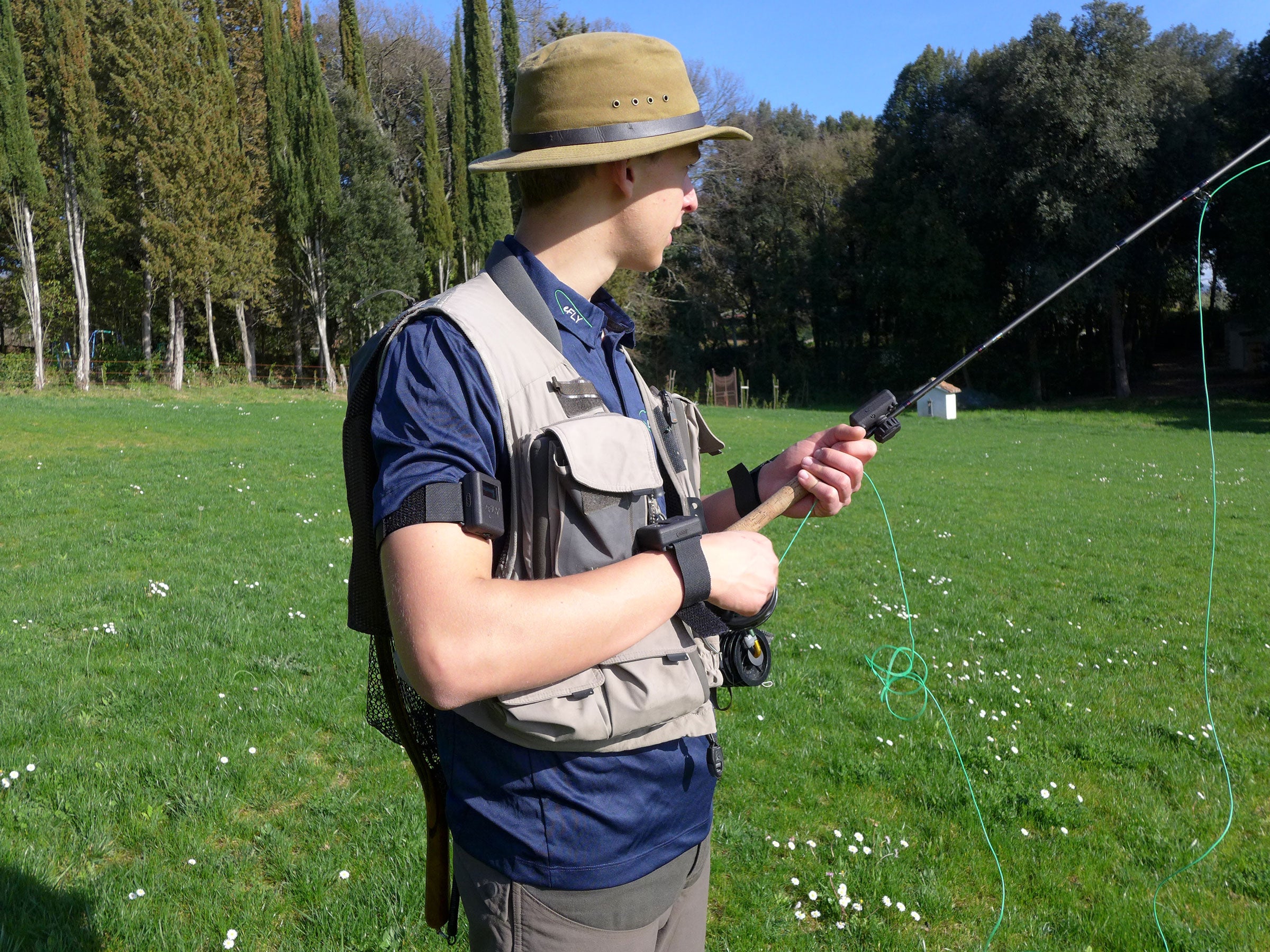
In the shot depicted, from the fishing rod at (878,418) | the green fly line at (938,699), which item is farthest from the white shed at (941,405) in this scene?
the fishing rod at (878,418)

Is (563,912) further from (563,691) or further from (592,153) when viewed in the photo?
(592,153)

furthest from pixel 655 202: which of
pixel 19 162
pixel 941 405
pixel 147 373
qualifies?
pixel 147 373

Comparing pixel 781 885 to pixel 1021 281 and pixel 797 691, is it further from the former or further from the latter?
pixel 1021 281

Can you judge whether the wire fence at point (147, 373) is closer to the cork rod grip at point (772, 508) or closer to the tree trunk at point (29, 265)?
the tree trunk at point (29, 265)

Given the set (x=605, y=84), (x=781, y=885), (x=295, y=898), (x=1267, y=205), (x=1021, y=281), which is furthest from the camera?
(x=1021, y=281)

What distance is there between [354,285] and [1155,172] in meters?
31.9

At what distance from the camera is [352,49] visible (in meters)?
42.6

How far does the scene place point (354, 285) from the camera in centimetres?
3941

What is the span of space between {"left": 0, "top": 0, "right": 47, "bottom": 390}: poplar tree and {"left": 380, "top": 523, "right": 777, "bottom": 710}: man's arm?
1310 inches

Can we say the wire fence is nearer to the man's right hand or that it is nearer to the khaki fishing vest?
the khaki fishing vest

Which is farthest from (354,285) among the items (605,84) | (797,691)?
(605,84)

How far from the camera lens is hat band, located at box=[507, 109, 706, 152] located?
1.68 meters

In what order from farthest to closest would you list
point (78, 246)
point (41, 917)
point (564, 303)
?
point (78, 246)
point (41, 917)
point (564, 303)

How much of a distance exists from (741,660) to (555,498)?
83 cm
